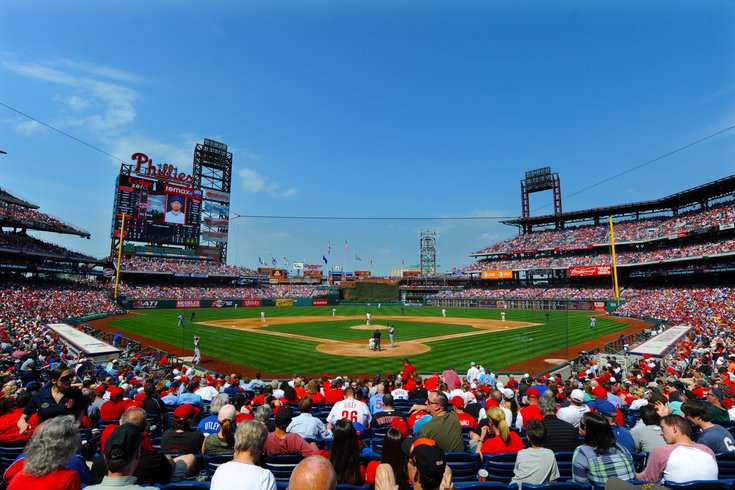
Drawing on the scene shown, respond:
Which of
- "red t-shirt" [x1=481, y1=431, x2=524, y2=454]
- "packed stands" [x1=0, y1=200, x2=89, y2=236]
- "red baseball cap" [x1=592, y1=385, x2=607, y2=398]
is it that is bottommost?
"red baseball cap" [x1=592, y1=385, x2=607, y2=398]

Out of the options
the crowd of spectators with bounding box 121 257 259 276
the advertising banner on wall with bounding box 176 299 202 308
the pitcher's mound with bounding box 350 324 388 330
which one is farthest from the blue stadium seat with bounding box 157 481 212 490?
the crowd of spectators with bounding box 121 257 259 276

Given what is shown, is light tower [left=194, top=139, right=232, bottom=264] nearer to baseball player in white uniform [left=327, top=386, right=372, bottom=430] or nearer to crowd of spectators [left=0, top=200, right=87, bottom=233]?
crowd of spectators [left=0, top=200, right=87, bottom=233]

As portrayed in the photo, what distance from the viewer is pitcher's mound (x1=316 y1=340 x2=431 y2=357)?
2312 cm

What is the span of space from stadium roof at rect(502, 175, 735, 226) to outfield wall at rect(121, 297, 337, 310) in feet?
157

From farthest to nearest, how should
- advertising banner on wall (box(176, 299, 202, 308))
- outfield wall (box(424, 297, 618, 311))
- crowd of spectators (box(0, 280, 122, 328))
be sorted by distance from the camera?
advertising banner on wall (box(176, 299, 202, 308)) → outfield wall (box(424, 297, 618, 311)) → crowd of spectators (box(0, 280, 122, 328))

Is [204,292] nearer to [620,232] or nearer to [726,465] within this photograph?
[726,465]

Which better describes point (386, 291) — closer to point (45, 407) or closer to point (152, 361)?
point (152, 361)

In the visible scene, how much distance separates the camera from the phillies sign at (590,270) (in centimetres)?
5712

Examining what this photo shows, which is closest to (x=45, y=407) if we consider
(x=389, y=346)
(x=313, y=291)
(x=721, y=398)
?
(x=721, y=398)

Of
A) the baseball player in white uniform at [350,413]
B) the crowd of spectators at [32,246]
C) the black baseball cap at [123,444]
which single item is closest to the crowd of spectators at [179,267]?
the crowd of spectators at [32,246]

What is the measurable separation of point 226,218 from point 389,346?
6066cm

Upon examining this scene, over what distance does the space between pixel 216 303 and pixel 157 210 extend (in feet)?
65.4

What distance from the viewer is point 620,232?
63188 millimetres

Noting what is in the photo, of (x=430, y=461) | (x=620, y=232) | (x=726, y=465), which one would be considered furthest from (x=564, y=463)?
(x=620, y=232)
